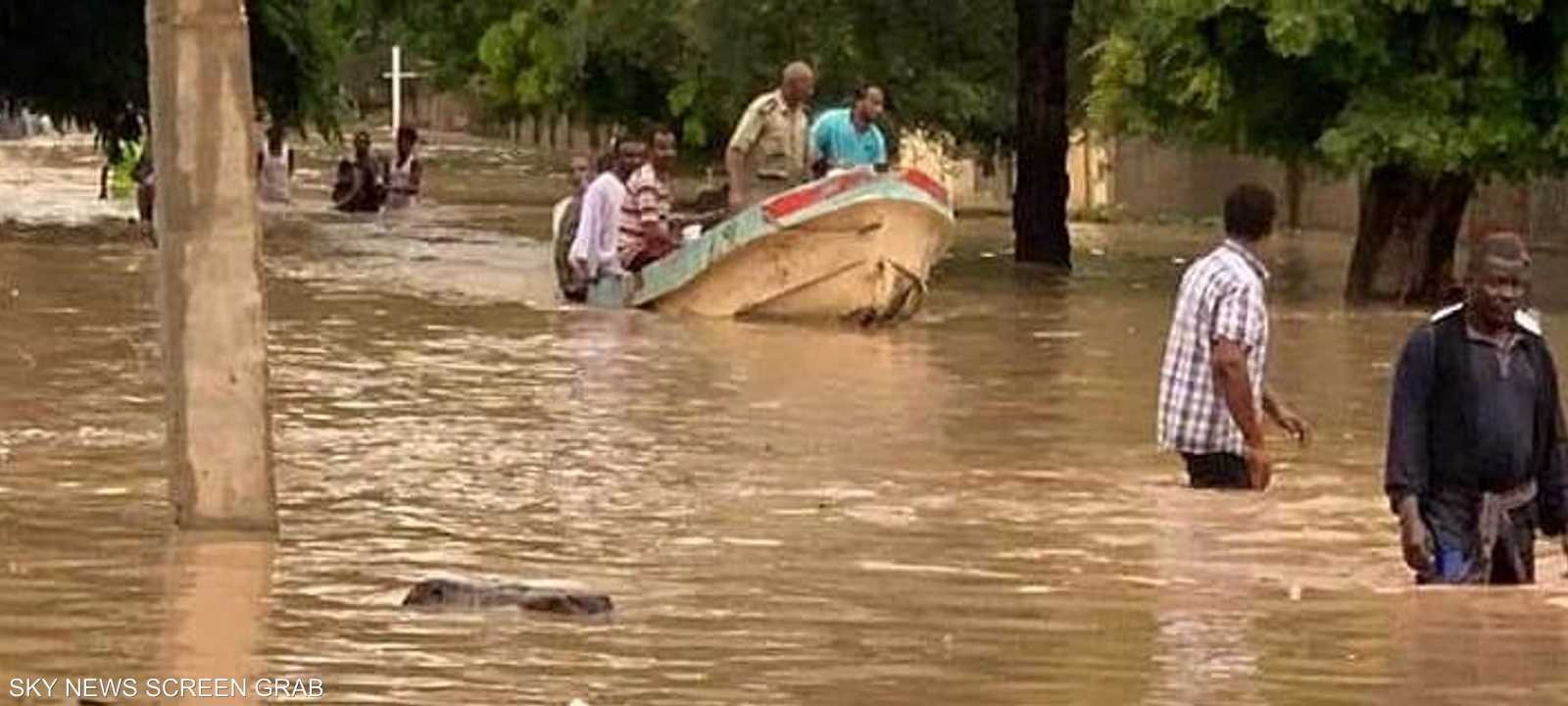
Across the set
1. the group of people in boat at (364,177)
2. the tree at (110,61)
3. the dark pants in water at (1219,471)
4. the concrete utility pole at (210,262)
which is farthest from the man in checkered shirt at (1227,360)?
the group of people in boat at (364,177)

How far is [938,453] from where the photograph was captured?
19.5 metres

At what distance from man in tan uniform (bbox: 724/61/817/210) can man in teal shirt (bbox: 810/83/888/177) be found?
17 cm

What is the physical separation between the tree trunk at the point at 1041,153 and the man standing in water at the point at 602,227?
1121 cm

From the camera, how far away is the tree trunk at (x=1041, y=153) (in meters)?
42.1

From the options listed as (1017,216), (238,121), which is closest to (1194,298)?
(238,121)

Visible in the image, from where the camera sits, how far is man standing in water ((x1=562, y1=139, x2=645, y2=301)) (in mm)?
31016

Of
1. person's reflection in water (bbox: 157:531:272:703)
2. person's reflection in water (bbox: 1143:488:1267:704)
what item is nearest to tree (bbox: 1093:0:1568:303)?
person's reflection in water (bbox: 1143:488:1267:704)

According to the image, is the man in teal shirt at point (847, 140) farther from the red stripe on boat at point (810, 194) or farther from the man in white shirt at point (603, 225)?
the man in white shirt at point (603, 225)

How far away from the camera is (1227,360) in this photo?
52.1 ft

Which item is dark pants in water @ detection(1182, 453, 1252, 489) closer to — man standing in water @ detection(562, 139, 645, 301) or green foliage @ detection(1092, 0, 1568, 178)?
man standing in water @ detection(562, 139, 645, 301)

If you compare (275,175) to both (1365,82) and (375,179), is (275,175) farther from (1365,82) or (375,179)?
(1365,82)

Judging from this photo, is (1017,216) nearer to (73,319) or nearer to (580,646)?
(73,319)

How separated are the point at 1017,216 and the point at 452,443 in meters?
23.7

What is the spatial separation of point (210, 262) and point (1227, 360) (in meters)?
4.23
